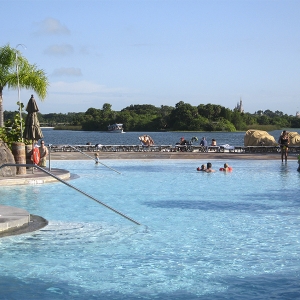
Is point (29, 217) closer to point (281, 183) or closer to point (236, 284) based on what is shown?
point (236, 284)

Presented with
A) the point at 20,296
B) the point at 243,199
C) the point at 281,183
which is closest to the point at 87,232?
the point at 20,296

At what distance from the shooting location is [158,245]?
957cm

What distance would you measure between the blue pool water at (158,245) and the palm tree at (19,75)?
25.6ft

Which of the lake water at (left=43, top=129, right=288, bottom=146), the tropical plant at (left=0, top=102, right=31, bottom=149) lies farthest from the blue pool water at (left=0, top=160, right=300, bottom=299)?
the lake water at (left=43, top=129, right=288, bottom=146)

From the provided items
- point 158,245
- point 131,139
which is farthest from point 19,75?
point 131,139

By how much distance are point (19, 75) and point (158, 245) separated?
1620cm

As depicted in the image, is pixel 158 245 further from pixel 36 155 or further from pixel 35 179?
pixel 36 155

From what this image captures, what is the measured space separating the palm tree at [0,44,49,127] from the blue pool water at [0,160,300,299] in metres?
7.82

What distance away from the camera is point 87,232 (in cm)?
1058

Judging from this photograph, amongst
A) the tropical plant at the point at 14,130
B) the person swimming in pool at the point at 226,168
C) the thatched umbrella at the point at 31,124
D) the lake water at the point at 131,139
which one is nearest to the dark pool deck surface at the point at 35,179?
the thatched umbrella at the point at 31,124

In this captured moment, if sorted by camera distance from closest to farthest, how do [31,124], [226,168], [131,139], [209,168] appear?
1. [31,124]
2. [209,168]
3. [226,168]
4. [131,139]

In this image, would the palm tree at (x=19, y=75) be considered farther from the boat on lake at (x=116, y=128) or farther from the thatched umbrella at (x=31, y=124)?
the boat on lake at (x=116, y=128)

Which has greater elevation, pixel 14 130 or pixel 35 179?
pixel 14 130

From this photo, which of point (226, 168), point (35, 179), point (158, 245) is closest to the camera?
point (158, 245)
